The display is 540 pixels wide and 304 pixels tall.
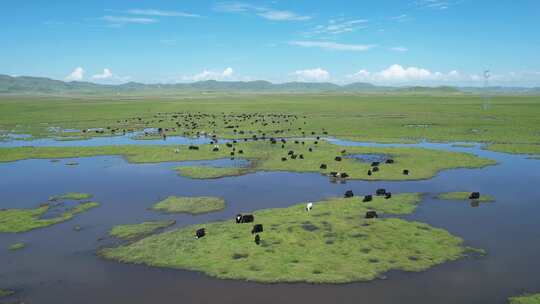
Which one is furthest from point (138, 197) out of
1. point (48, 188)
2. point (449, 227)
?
point (449, 227)

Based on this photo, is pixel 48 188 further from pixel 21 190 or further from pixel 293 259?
pixel 293 259

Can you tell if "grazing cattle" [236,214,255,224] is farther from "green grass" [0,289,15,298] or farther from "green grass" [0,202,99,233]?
"green grass" [0,289,15,298]

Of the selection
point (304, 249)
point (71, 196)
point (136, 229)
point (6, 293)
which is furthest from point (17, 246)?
point (304, 249)

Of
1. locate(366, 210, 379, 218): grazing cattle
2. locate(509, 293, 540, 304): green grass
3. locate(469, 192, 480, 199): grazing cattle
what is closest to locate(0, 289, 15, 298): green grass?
Answer: locate(366, 210, 379, 218): grazing cattle

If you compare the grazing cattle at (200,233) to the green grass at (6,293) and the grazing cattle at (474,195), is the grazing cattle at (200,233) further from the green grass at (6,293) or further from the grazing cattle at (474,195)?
the grazing cattle at (474,195)

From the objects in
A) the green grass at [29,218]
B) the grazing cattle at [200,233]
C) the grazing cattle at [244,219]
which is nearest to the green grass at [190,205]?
the grazing cattle at [244,219]

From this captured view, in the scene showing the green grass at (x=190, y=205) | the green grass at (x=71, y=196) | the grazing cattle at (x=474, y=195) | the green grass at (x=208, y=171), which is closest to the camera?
the green grass at (x=190, y=205)

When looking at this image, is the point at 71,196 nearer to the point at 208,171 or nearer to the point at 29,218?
the point at 29,218
